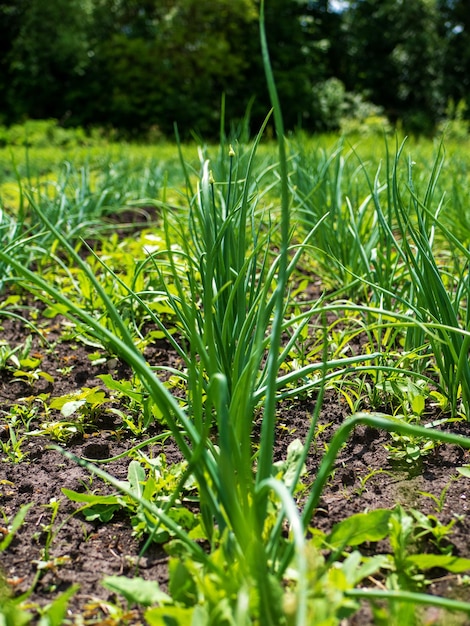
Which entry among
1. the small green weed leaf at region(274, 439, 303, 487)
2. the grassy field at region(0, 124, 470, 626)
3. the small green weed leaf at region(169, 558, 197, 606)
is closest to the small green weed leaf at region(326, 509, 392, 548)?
the grassy field at region(0, 124, 470, 626)

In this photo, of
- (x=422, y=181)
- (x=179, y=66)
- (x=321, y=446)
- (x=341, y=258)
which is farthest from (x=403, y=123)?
(x=321, y=446)

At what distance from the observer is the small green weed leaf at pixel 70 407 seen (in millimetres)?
1349

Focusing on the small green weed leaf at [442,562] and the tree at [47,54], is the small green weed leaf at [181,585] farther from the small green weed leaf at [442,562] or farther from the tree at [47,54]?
the tree at [47,54]

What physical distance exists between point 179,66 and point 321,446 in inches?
597

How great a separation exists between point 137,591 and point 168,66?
15.5 m

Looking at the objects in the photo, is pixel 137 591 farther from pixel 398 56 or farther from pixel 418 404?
pixel 398 56

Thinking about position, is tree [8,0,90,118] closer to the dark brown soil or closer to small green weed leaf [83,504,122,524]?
the dark brown soil

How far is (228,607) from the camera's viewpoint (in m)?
0.71

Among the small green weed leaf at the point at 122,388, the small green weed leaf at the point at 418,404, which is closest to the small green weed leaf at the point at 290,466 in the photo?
the small green weed leaf at the point at 418,404

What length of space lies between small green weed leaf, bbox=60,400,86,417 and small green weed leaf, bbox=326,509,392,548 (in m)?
0.69

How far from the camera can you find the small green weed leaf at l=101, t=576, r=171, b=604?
777 millimetres

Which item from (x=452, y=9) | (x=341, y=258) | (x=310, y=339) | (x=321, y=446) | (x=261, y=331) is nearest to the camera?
(x=261, y=331)

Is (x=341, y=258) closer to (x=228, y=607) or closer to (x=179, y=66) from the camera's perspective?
(x=228, y=607)

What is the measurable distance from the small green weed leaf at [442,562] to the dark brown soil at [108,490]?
29 millimetres
